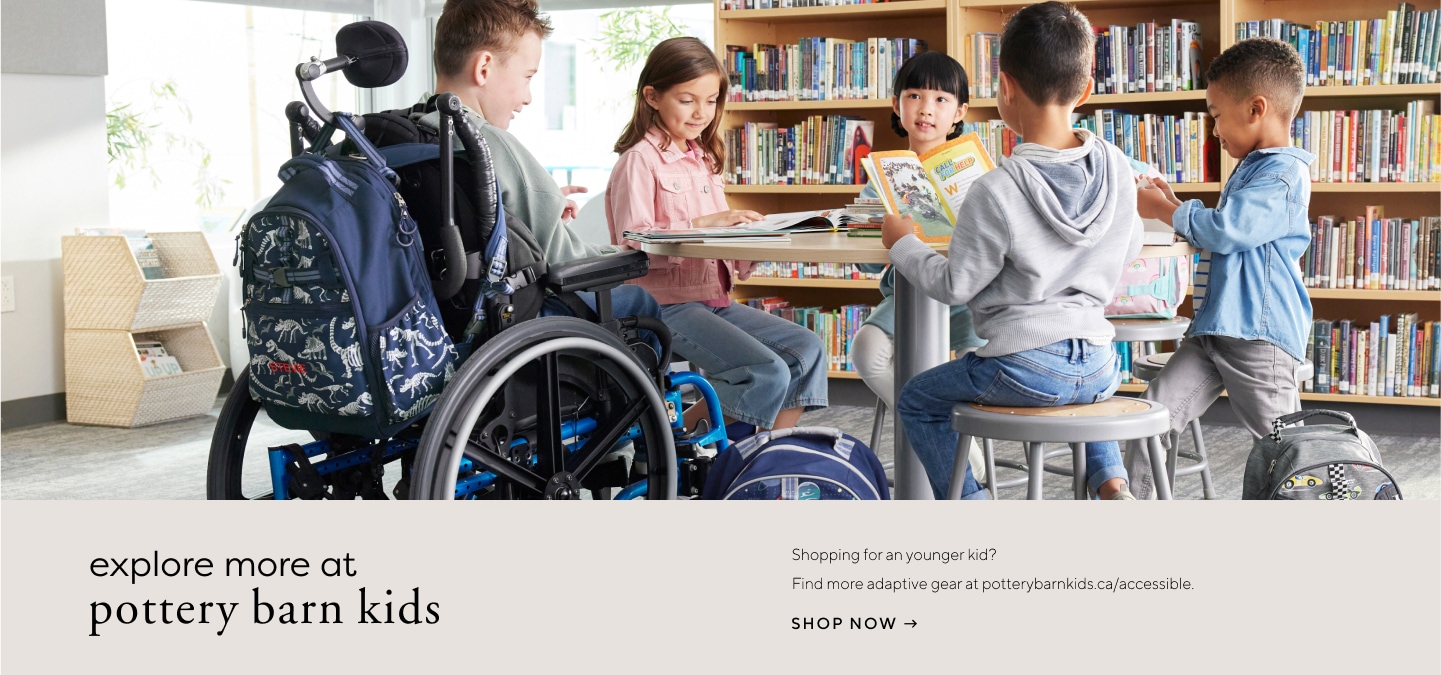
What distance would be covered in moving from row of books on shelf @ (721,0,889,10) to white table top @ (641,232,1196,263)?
2.34 meters

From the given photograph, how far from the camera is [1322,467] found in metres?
2.01

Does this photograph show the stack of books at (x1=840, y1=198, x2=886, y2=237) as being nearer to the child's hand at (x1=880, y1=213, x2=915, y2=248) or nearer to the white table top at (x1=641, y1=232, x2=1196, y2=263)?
the white table top at (x1=641, y1=232, x2=1196, y2=263)

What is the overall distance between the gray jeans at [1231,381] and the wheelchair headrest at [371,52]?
4.69 feet

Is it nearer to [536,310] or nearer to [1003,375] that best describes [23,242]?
[536,310]

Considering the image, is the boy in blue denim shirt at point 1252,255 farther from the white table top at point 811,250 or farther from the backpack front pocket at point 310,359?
the backpack front pocket at point 310,359

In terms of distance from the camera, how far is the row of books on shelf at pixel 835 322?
4.46 m

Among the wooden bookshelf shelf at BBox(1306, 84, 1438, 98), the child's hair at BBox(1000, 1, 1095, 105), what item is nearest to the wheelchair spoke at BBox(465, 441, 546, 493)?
the child's hair at BBox(1000, 1, 1095, 105)

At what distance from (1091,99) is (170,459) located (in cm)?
306

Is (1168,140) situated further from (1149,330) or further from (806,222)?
(806,222)

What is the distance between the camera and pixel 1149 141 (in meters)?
3.97

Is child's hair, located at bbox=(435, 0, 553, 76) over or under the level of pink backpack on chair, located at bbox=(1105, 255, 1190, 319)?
over

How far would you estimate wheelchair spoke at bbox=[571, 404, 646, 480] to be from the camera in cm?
203

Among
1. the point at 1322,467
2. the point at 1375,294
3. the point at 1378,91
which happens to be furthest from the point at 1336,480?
the point at 1378,91
